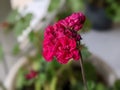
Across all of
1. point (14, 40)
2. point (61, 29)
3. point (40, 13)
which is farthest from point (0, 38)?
point (61, 29)

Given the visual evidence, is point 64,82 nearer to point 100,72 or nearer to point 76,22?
point 100,72

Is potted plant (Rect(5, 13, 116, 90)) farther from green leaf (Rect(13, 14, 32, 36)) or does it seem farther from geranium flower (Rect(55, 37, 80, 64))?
geranium flower (Rect(55, 37, 80, 64))

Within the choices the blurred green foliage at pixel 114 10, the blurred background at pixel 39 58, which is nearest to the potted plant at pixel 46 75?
the blurred background at pixel 39 58

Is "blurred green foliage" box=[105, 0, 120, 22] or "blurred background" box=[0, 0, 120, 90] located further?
"blurred green foliage" box=[105, 0, 120, 22]

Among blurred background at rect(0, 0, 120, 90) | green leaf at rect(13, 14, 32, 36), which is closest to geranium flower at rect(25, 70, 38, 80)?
blurred background at rect(0, 0, 120, 90)

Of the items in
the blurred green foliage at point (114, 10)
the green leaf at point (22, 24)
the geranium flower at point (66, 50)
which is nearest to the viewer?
the geranium flower at point (66, 50)

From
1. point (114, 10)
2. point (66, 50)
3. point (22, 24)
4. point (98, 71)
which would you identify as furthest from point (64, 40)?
point (114, 10)

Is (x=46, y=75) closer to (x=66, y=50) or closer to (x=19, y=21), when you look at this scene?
(x=19, y=21)

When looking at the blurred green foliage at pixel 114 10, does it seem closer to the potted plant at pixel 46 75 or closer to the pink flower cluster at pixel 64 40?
the potted plant at pixel 46 75
